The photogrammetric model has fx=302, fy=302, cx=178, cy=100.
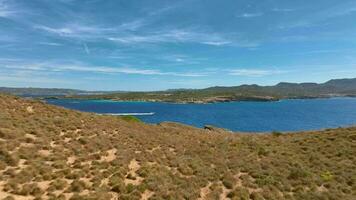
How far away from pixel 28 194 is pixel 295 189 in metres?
13.7

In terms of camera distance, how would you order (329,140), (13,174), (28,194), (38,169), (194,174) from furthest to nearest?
(329,140)
(194,174)
(38,169)
(13,174)
(28,194)

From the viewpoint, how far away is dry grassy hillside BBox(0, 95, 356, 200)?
49.4ft

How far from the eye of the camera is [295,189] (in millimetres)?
16875

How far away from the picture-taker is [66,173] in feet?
53.1

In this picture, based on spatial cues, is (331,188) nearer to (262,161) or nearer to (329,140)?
(262,161)

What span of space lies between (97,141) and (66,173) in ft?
23.4

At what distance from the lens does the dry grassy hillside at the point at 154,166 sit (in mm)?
15055

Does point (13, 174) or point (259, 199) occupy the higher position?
point (13, 174)

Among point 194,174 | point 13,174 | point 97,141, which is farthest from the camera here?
point 97,141

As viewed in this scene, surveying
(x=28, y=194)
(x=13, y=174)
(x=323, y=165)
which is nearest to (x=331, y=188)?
(x=323, y=165)

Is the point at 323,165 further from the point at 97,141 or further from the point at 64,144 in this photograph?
the point at 64,144

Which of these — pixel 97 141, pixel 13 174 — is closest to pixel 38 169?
pixel 13 174

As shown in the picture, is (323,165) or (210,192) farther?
(323,165)

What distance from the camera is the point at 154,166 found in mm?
19297
